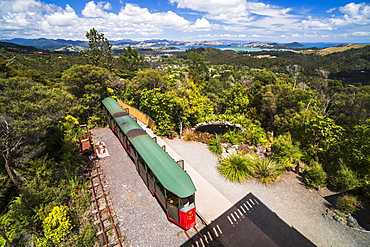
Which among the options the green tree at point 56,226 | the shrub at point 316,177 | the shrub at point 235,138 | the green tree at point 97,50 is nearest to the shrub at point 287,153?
the shrub at point 316,177

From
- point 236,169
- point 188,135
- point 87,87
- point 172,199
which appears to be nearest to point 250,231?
point 172,199

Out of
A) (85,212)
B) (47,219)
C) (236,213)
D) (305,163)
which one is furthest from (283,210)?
(47,219)

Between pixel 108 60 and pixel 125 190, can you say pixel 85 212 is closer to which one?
pixel 125 190

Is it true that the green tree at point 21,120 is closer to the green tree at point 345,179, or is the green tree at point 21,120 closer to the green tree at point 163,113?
the green tree at point 163,113

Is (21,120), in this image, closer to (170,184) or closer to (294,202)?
(170,184)

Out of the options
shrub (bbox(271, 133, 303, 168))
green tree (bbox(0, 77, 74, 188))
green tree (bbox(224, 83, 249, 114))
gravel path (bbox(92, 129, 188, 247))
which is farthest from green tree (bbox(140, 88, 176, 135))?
shrub (bbox(271, 133, 303, 168))

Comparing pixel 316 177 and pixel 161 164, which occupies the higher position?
pixel 161 164
